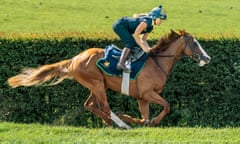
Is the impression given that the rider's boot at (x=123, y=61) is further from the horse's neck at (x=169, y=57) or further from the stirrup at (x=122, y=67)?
the horse's neck at (x=169, y=57)

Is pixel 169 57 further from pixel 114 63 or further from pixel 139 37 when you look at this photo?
pixel 114 63

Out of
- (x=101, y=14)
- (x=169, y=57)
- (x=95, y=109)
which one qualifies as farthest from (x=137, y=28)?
(x=101, y=14)

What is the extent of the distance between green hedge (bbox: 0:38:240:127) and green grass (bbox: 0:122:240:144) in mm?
2362

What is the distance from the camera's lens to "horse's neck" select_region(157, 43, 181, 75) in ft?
34.6

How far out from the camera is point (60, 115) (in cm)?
1241

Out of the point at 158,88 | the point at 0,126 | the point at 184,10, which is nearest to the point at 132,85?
the point at 158,88

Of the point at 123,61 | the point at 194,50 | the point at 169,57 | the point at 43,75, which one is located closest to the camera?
the point at 123,61

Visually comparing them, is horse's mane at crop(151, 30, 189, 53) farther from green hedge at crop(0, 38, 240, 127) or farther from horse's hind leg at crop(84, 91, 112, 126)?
green hedge at crop(0, 38, 240, 127)

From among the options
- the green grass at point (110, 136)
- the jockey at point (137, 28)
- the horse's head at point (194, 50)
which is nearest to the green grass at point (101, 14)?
the horse's head at point (194, 50)

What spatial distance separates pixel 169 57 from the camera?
1061 cm

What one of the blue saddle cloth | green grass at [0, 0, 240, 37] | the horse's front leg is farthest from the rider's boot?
green grass at [0, 0, 240, 37]

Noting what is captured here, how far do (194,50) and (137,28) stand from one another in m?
1.20

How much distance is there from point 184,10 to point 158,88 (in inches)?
701

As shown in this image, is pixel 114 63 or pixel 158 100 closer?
pixel 158 100
